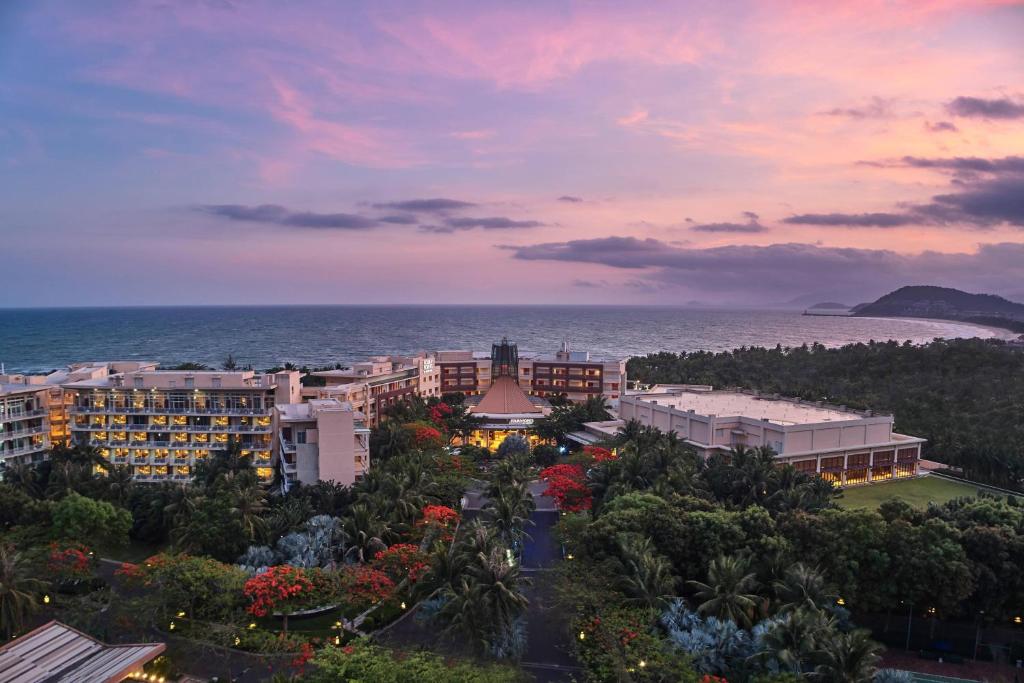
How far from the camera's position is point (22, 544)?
36.7 m

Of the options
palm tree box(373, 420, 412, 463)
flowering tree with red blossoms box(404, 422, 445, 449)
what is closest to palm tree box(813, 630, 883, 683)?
palm tree box(373, 420, 412, 463)

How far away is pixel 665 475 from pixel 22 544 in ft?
126

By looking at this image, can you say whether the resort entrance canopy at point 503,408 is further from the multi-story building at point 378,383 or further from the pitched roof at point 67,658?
the pitched roof at point 67,658

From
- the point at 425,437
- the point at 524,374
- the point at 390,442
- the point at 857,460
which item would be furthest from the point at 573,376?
the point at 390,442

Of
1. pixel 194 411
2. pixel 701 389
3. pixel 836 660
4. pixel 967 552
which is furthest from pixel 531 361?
pixel 836 660

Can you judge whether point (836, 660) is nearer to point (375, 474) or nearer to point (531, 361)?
point (375, 474)

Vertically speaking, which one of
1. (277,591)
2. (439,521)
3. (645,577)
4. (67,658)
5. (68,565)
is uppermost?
(645,577)

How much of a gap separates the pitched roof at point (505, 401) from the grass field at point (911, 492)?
34.7m

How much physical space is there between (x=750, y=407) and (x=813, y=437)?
34.5 feet

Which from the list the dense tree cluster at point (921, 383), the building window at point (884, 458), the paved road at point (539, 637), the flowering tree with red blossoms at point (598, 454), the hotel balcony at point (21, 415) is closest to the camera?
the paved road at point (539, 637)

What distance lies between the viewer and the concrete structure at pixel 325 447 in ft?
157

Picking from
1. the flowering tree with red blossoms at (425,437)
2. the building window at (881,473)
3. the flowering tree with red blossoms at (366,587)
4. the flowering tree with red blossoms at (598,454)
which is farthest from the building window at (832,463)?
the flowering tree with red blossoms at (366,587)

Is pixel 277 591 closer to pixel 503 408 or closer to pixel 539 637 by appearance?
pixel 539 637

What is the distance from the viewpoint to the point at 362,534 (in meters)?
37.0
